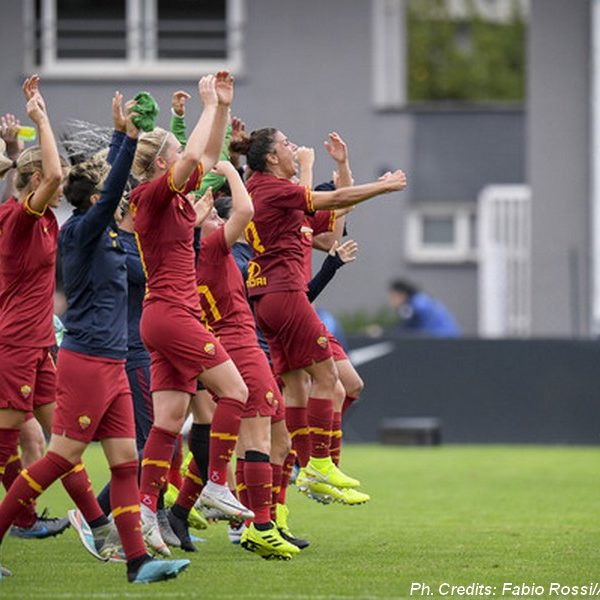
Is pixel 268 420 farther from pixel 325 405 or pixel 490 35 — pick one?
pixel 490 35

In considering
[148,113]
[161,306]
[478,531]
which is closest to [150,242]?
[161,306]

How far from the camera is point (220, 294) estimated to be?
940 centimetres

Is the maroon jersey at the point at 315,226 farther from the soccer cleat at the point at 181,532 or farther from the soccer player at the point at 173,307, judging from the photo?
the soccer cleat at the point at 181,532

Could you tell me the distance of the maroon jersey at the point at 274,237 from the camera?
954 centimetres

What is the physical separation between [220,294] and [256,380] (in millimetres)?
517

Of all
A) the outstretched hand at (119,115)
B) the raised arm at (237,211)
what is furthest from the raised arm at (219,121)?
the outstretched hand at (119,115)

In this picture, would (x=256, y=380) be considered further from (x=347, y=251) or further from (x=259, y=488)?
(x=347, y=251)

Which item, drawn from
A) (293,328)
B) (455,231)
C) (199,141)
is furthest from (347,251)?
(455,231)

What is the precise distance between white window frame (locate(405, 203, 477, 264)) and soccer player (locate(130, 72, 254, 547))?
60.2ft

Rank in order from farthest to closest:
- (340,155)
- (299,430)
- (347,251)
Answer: (347,251) → (299,430) → (340,155)

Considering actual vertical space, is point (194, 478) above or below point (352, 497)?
above

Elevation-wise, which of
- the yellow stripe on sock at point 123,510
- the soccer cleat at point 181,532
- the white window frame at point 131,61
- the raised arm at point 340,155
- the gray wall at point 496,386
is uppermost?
the white window frame at point 131,61

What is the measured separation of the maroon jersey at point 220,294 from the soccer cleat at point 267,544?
1010 mm

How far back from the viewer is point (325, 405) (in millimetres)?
10055
